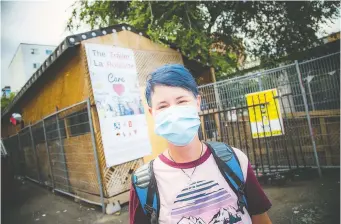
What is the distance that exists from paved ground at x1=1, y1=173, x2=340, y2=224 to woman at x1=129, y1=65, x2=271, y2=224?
2828mm

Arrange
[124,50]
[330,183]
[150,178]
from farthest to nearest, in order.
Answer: [124,50] < [330,183] < [150,178]

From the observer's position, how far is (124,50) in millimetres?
6406

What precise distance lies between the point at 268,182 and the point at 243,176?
4.43 meters

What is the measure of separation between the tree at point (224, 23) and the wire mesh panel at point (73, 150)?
10.5 feet

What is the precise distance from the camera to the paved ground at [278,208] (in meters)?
3.75

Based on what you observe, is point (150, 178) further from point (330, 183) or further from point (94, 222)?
point (330, 183)

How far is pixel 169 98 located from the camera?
4.54 ft

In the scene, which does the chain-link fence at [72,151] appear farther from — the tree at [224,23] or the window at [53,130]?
the tree at [224,23]

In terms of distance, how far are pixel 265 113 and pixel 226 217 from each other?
4.54 m

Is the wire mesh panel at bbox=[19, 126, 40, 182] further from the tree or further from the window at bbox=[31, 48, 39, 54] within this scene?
the window at bbox=[31, 48, 39, 54]

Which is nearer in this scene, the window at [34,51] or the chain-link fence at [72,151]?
the chain-link fence at [72,151]

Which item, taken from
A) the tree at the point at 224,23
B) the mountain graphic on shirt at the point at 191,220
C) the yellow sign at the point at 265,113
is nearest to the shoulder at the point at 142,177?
the mountain graphic on shirt at the point at 191,220

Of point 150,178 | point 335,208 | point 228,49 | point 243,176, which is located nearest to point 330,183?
point 335,208

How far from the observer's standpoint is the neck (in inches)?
54.4
